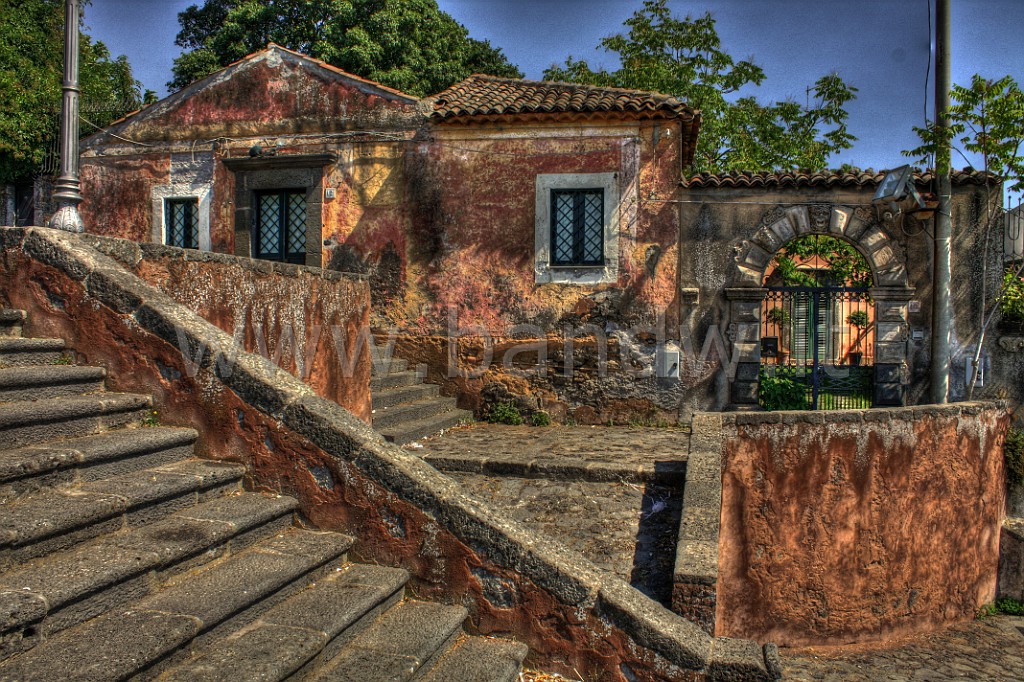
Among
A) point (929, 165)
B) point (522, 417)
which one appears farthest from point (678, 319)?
point (929, 165)

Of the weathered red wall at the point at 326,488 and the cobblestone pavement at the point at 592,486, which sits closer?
the weathered red wall at the point at 326,488

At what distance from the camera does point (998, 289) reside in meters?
9.84

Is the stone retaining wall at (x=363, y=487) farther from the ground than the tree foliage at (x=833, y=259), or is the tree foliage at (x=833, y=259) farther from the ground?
the tree foliage at (x=833, y=259)

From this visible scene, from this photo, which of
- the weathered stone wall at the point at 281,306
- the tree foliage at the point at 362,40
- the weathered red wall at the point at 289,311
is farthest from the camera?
the tree foliage at the point at 362,40

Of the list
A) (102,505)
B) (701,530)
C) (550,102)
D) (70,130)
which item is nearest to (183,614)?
(102,505)

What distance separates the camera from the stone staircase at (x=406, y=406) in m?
8.10

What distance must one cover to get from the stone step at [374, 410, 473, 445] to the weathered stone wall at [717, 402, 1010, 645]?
3.62 meters

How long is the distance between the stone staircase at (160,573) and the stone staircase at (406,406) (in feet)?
14.2

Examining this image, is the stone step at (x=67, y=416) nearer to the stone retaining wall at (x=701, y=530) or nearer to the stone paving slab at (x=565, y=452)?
the stone retaining wall at (x=701, y=530)

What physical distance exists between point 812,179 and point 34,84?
15.4 meters

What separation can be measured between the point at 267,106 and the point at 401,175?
2.44 meters

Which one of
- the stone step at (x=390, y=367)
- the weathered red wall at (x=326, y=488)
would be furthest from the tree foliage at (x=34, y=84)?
the weathered red wall at (x=326, y=488)

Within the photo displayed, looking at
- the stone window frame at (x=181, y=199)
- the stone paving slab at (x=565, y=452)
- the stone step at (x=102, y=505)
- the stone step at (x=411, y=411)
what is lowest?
the stone paving slab at (x=565, y=452)

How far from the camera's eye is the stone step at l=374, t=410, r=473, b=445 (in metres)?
7.78
